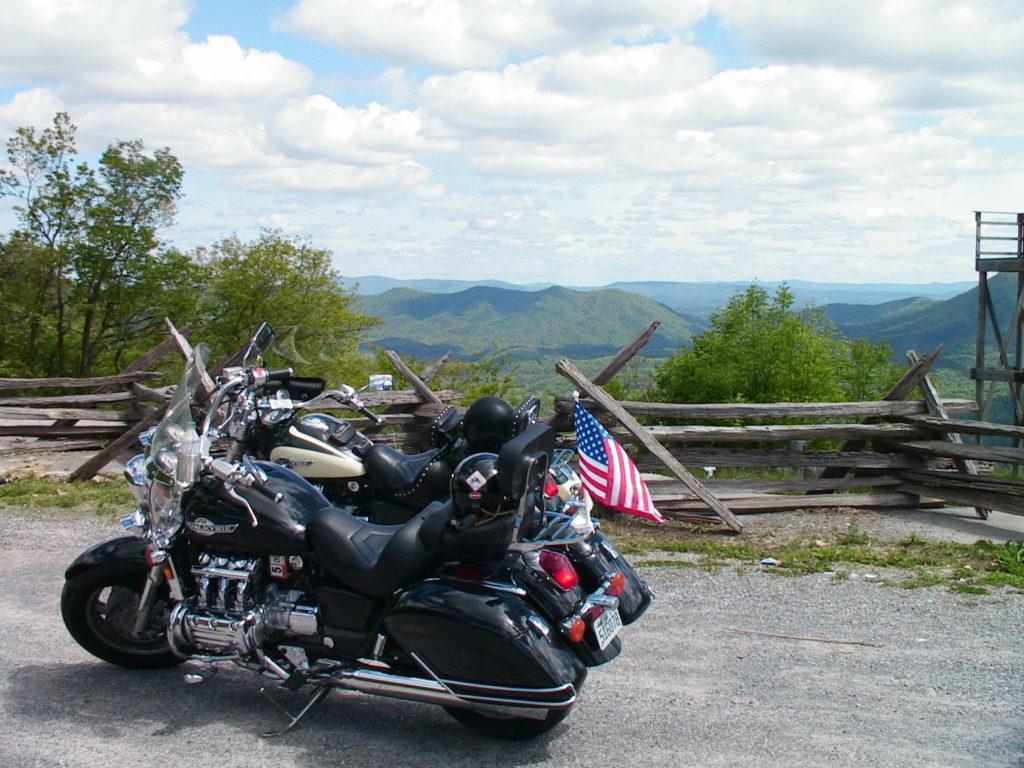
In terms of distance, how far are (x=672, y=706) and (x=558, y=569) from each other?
1.05m

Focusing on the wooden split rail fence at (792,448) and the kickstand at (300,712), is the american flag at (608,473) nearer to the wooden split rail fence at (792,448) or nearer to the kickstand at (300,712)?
the wooden split rail fence at (792,448)

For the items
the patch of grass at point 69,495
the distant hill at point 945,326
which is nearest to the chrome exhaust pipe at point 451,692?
the patch of grass at point 69,495

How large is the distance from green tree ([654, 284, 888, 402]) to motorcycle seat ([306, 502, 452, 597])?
18930 mm

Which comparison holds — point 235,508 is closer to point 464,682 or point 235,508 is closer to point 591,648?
point 464,682

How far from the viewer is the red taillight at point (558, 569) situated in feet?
12.0

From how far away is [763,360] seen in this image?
2397 cm

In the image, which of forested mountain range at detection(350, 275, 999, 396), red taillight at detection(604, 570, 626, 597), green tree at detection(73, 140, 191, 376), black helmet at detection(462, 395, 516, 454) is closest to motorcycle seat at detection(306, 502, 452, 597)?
red taillight at detection(604, 570, 626, 597)

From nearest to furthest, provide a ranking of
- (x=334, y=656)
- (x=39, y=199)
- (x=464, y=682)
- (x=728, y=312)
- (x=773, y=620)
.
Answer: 1. (x=464, y=682)
2. (x=334, y=656)
3. (x=773, y=620)
4. (x=39, y=199)
5. (x=728, y=312)

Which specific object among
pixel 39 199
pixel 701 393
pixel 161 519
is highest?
pixel 39 199

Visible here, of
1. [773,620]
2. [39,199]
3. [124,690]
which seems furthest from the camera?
[39,199]

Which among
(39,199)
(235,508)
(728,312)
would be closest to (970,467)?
(235,508)

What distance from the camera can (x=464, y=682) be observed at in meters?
3.62

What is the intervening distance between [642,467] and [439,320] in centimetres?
18646

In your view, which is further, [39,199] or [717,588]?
[39,199]
